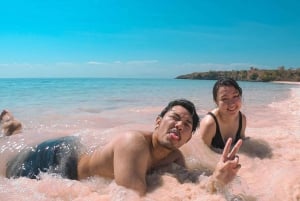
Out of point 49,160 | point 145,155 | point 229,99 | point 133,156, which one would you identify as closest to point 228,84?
point 229,99

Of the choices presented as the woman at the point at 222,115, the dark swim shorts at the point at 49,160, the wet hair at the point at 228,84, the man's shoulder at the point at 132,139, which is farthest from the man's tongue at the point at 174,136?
the wet hair at the point at 228,84

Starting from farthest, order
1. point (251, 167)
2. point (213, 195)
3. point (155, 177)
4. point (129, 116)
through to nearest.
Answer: point (129, 116) → point (251, 167) → point (155, 177) → point (213, 195)

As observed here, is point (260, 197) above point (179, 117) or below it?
below

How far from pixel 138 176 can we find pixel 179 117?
32.6 inches

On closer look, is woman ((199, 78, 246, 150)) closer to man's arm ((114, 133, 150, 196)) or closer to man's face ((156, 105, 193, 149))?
man's face ((156, 105, 193, 149))

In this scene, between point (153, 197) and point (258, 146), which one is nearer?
point (153, 197)

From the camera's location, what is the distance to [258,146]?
5.18 m

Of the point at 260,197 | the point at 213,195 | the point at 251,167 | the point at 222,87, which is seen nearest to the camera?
the point at 213,195

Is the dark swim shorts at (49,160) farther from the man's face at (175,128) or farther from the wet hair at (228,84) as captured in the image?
the wet hair at (228,84)

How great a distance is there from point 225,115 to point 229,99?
28cm

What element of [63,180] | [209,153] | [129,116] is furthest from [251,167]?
[129,116]

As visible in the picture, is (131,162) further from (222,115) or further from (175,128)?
(222,115)

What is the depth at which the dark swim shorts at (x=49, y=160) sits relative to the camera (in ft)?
13.7

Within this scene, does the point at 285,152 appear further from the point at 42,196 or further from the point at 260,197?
the point at 42,196
